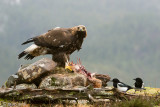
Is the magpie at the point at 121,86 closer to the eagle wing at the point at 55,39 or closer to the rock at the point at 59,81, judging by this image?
the rock at the point at 59,81

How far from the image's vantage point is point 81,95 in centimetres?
720

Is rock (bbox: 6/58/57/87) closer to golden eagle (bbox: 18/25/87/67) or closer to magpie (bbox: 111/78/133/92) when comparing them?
golden eagle (bbox: 18/25/87/67)

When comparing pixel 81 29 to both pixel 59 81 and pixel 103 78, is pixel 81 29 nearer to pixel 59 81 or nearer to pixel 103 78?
pixel 59 81

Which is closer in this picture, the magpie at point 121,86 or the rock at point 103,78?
the magpie at point 121,86

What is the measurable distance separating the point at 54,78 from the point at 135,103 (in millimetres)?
5158

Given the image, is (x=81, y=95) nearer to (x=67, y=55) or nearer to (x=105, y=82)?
(x=67, y=55)

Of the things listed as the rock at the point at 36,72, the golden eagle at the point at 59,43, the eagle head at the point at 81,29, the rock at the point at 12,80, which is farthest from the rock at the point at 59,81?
the eagle head at the point at 81,29

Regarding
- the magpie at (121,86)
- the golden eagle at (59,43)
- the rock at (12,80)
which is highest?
the golden eagle at (59,43)

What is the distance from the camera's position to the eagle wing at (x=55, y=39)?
1177 centimetres

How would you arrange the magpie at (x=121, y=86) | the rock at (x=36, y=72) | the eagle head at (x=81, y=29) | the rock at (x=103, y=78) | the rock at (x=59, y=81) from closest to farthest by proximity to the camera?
the rock at (x=59, y=81), the rock at (x=36, y=72), the eagle head at (x=81, y=29), the magpie at (x=121, y=86), the rock at (x=103, y=78)

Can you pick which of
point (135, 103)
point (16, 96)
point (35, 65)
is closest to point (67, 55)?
point (35, 65)

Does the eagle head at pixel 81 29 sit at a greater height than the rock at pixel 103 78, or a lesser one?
greater

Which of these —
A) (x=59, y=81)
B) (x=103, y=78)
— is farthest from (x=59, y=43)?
(x=103, y=78)

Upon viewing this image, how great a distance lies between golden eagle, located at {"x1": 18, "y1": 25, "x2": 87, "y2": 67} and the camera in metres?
11.8
